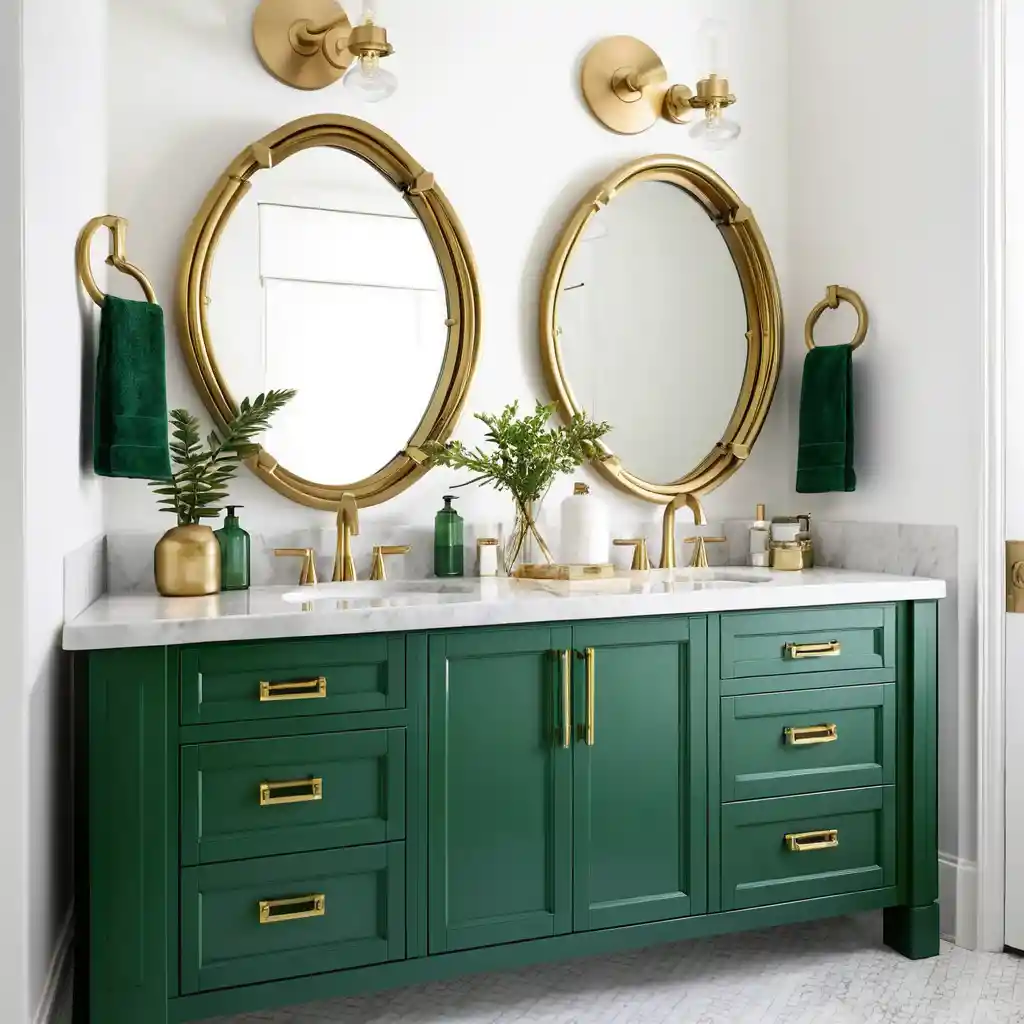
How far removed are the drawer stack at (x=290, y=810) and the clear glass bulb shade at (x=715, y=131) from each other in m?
1.51

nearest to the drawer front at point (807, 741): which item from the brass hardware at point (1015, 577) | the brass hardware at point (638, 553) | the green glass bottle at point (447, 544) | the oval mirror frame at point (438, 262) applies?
the brass hardware at point (1015, 577)

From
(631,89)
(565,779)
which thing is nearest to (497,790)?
(565,779)

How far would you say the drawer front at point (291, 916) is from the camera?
1.88 m

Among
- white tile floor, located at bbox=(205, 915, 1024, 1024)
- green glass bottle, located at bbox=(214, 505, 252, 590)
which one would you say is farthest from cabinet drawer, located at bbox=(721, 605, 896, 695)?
green glass bottle, located at bbox=(214, 505, 252, 590)

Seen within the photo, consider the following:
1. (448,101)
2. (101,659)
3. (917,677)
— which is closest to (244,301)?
(448,101)

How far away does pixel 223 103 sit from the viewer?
245cm

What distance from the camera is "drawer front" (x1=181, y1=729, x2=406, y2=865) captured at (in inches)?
73.9

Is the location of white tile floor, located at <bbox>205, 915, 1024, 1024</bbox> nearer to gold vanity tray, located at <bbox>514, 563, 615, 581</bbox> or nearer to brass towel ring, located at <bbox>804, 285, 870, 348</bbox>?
gold vanity tray, located at <bbox>514, 563, 615, 581</bbox>

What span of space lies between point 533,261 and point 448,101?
1.38 feet

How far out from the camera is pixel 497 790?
2084 mm

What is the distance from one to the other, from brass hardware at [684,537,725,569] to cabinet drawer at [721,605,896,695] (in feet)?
1.76

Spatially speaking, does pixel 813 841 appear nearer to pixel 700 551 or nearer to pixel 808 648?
pixel 808 648

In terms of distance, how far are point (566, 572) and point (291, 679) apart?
0.78 meters

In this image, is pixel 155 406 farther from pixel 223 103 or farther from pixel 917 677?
pixel 917 677
